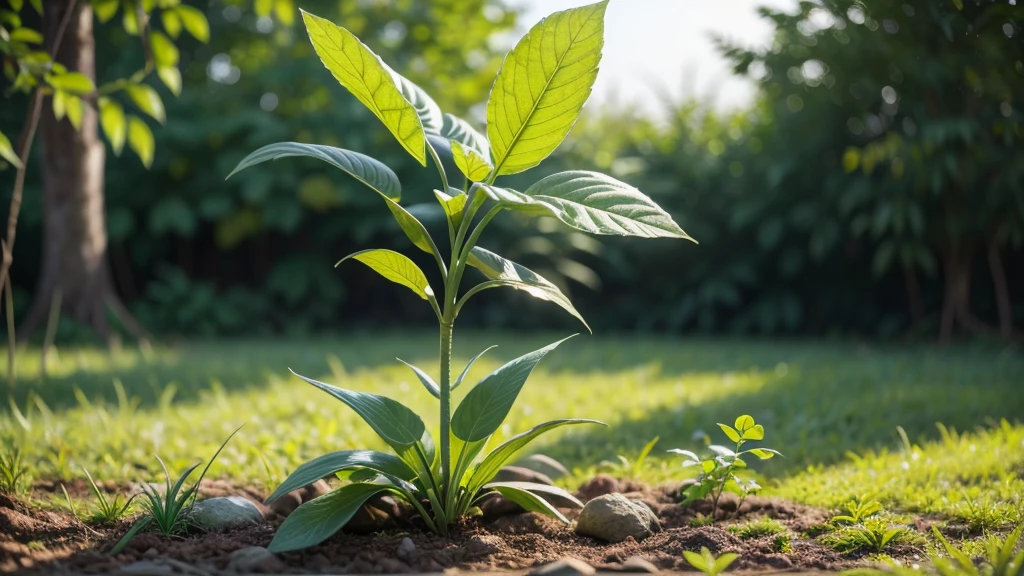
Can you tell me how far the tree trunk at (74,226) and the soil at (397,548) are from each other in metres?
3.90

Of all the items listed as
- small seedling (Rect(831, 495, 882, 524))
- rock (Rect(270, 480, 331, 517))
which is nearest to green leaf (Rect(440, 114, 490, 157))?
rock (Rect(270, 480, 331, 517))

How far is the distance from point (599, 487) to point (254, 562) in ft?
3.44

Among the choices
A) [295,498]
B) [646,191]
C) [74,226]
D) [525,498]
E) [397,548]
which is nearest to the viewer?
[397,548]

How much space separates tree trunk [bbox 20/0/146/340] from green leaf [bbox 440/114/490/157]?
3894 mm

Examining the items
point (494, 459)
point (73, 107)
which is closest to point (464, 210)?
point (494, 459)

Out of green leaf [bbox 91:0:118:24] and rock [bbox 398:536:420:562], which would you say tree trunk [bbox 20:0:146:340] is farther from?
rock [bbox 398:536:420:562]

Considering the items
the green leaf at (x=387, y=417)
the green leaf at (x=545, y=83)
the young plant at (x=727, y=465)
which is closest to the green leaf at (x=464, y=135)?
the green leaf at (x=545, y=83)

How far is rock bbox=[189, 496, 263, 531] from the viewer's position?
192cm

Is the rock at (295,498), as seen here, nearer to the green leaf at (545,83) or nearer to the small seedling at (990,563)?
the green leaf at (545,83)

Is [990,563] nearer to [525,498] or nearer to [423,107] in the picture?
[525,498]

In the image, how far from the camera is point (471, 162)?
1.73 metres

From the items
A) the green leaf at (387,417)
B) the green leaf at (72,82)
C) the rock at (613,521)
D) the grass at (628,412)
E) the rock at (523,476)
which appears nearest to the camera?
the green leaf at (387,417)

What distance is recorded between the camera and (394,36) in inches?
364

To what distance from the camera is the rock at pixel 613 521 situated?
189 centimetres
